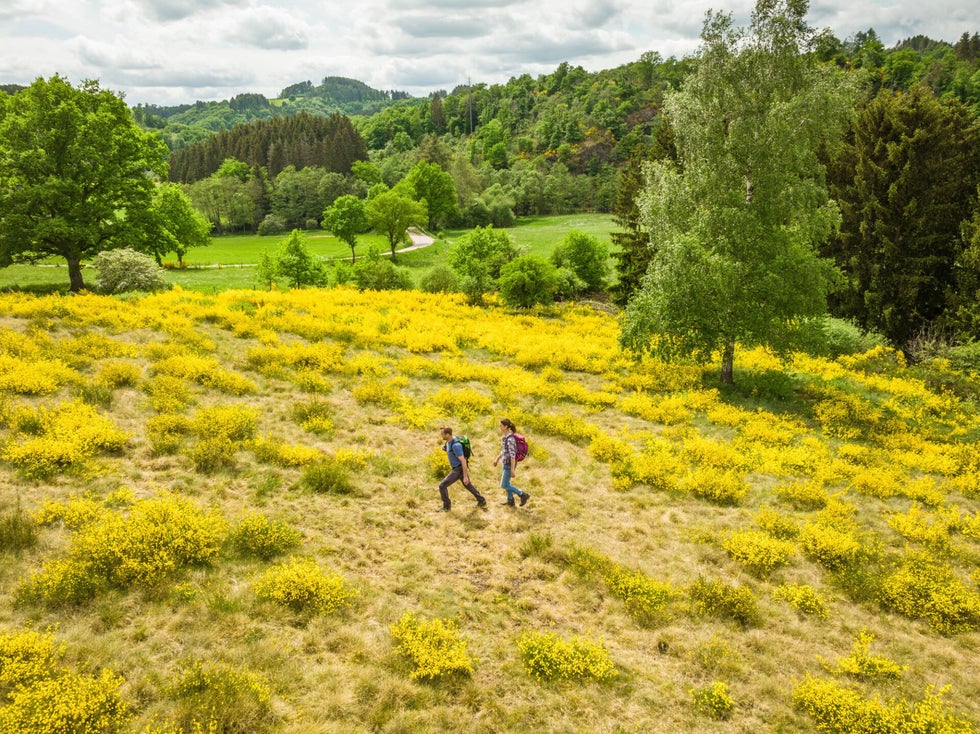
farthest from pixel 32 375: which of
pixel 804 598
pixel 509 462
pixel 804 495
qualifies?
pixel 804 495

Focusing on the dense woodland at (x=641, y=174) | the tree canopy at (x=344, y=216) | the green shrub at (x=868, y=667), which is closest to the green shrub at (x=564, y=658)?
the green shrub at (x=868, y=667)

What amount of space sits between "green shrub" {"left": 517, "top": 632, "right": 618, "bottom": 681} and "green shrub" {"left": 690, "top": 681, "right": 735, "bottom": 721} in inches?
49.4

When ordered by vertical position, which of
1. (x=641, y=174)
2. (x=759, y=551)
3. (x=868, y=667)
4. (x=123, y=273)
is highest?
(x=641, y=174)

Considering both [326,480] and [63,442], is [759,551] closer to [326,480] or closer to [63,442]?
[326,480]

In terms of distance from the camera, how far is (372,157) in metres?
168

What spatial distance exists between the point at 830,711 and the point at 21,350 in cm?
2225

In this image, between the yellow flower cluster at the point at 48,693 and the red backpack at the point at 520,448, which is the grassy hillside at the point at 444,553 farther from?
the red backpack at the point at 520,448

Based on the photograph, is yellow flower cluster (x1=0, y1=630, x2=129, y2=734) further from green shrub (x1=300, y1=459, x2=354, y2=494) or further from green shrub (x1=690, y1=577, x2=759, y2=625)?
green shrub (x1=690, y1=577, x2=759, y2=625)

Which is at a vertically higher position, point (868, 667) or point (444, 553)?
point (444, 553)

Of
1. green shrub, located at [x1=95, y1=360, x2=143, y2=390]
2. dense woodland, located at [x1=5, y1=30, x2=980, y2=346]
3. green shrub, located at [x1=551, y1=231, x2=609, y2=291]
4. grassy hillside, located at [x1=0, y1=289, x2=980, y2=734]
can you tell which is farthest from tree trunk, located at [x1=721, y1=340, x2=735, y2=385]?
green shrub, located at [x1=551, y1=231, x2=609, y2=291]

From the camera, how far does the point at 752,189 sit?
20609 mm

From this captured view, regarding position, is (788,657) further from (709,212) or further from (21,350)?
(21,350)

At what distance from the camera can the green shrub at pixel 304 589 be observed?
8.68m

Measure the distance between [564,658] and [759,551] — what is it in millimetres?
5724
